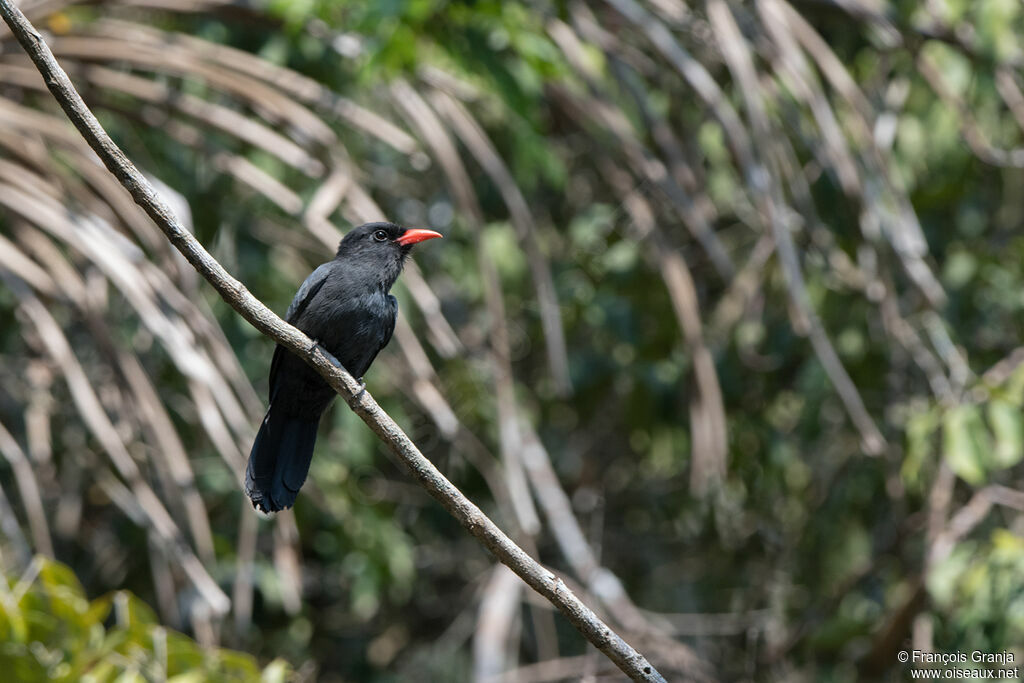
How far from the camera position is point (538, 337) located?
6.04 m

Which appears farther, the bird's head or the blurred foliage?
the bird's head

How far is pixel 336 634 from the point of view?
6.44m

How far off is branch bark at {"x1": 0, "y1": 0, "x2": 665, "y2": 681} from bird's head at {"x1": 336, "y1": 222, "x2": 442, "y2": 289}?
42.7 inches

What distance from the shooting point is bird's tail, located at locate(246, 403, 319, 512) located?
2.85 metres

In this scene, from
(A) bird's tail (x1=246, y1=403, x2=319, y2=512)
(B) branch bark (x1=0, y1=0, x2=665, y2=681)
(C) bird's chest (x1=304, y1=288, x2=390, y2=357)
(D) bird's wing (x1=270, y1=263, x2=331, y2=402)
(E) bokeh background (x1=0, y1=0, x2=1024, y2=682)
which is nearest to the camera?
(B) branch bark (x1=0, y1=0, x2=665, y2=681)

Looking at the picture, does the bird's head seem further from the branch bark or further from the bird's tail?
the branch bark

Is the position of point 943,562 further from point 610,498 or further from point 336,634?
point 336,634

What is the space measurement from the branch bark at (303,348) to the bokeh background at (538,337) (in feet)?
4.02

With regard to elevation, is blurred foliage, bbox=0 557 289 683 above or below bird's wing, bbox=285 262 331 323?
below

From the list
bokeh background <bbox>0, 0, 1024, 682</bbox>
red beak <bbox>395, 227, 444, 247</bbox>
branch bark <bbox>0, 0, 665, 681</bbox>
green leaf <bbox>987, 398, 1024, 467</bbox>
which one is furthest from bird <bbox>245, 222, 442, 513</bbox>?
green leaf <bbox>987, 398, 1024, 467</bbox>

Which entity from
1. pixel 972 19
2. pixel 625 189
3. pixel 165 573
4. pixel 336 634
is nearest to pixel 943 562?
pixel 625 189

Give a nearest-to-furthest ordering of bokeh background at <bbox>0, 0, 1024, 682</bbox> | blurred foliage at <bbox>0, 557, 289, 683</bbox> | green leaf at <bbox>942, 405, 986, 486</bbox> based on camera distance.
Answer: blurred foliage at <bbox>0, 557, 289, 683</bbox>, bokeh background at <bbox>0, 0, 1024, 682</bbox>, green leaf at <bbox>942, 405, 986, 486</bbox>

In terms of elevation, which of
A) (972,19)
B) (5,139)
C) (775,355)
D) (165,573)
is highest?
(5,139)

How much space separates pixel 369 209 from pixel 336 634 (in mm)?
3115
